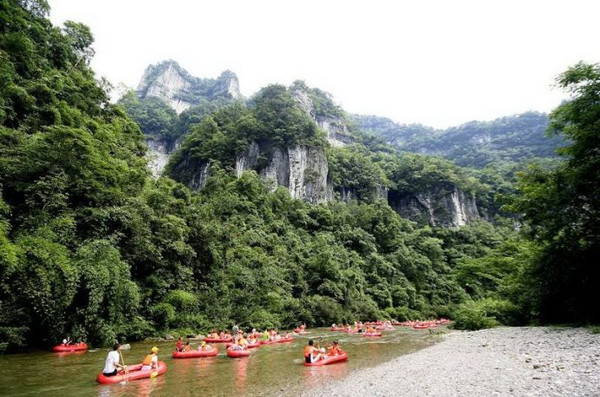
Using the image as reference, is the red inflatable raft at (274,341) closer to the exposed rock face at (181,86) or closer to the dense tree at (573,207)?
the dense tree at (573,207)

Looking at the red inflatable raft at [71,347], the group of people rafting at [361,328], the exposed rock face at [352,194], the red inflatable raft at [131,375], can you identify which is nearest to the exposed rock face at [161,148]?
the exposed rock face at [352,194]

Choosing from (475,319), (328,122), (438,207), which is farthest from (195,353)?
Result: (328,122)

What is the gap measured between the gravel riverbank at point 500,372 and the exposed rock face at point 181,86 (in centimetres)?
10282

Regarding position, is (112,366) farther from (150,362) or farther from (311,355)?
(311,355)

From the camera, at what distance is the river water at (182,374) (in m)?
8.61

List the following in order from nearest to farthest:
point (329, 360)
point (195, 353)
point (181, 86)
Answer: point (329, 360), point (195, 353), point (181, 86)

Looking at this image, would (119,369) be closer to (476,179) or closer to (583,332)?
(583,332)

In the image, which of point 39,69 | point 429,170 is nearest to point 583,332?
point 39,69

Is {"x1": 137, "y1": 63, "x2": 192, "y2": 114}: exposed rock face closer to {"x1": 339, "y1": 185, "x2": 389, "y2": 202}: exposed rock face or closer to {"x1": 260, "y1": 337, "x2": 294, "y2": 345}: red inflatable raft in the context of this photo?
{"x1": 339, "y1": 185, "x2": 389, "y2": 202}: exposed rock face

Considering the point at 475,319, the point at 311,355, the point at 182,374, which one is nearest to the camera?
the point at 182,374

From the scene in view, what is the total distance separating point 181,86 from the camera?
11081cm

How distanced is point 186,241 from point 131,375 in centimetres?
1346

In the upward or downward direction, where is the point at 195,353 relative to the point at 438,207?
downward

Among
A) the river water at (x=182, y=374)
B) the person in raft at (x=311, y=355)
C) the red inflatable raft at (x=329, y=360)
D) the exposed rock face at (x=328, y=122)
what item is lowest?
the river water at (x=182, y=374)
